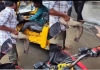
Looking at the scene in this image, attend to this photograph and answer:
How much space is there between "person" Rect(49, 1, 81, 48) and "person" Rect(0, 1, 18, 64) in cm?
32

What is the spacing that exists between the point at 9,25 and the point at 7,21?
37mm

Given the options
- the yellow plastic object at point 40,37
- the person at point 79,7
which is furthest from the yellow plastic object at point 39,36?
the person at point 79,7

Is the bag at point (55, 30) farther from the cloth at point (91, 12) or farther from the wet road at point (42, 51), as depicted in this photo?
the cloth at point (91, 12)

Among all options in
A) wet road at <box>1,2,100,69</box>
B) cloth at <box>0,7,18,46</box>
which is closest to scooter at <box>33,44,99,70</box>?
wet road at <box>1,2,100,69</box>

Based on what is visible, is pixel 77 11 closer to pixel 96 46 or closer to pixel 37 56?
pixel 96 46

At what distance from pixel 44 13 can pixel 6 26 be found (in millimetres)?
341

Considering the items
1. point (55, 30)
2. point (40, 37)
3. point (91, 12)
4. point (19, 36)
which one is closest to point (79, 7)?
point (91, 12)

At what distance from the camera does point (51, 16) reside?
1.30m

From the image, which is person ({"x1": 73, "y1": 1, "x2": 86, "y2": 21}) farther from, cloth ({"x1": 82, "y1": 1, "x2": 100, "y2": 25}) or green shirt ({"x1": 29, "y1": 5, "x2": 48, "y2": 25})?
green shirt ({"x1": 29, "y1": 5, "x2": 48, "y2": 25})

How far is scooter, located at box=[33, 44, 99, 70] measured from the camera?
134 cm

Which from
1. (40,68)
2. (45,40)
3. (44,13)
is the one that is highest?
(44,13)

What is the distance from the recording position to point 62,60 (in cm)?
144

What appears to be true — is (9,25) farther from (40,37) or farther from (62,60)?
(62,60)

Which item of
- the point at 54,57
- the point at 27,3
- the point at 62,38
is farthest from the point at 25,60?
the point at 27,3
